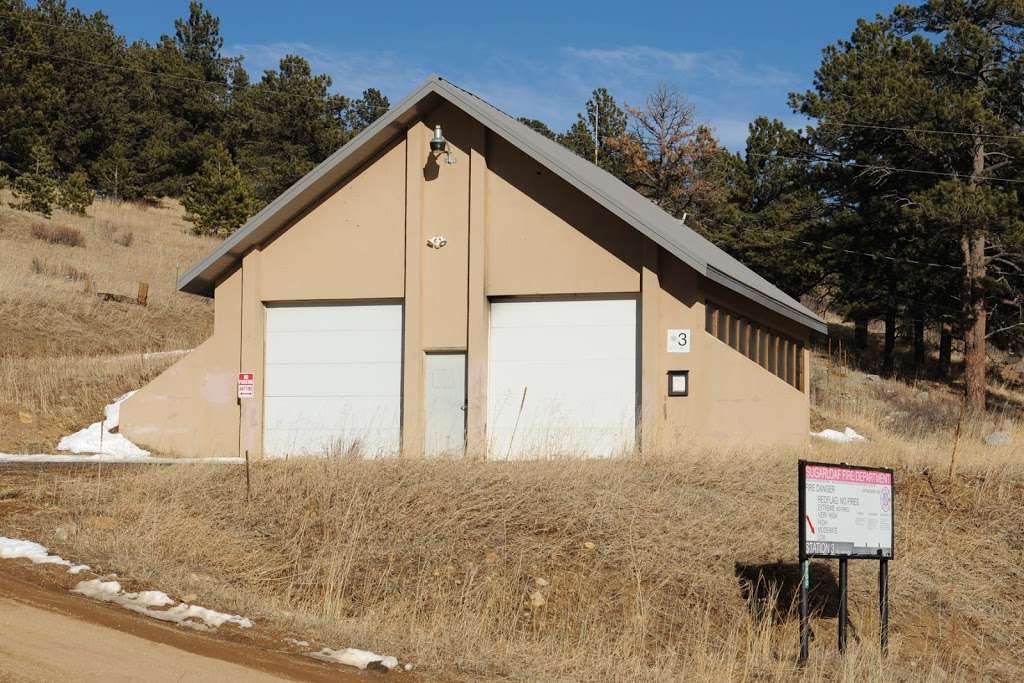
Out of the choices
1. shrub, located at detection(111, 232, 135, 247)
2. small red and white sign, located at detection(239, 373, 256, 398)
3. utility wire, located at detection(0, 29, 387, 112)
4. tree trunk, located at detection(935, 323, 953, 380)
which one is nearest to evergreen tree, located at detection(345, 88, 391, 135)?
utility wire, located at detection(0, 29, 387, 112)

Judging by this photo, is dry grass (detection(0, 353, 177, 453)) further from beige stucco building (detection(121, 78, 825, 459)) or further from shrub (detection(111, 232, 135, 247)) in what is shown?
shrub (detection(111, 232, 135, 247))

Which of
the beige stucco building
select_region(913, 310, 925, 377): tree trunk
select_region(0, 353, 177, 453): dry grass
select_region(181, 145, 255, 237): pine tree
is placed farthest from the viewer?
select_region(181, 145, 255, 237): pine tree

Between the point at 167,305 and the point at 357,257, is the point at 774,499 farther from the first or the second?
the point at 167,305

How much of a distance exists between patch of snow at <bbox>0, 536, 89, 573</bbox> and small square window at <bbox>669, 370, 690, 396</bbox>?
9921 millimetres

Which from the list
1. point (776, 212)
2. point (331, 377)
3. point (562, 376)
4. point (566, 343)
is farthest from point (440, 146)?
point (776, 212)

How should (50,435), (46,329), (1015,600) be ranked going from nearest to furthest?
1. (1015,600)
2. (50,435)
3. (46,329)

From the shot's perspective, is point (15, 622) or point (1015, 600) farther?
point (1015, 600)

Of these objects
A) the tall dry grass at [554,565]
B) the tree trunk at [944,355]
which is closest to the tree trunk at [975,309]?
the tree trunk at [944,355]

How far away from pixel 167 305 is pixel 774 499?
26.1 metres

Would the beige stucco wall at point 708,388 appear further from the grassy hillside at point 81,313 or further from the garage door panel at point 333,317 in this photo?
the grassy hillside at point 81,313

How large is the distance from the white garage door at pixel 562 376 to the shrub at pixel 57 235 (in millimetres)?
→ 28389

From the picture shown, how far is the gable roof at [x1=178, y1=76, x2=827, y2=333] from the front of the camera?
57.3 feet

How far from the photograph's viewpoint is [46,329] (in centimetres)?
2922

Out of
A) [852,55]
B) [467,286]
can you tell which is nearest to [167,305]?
[467,286]
